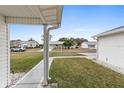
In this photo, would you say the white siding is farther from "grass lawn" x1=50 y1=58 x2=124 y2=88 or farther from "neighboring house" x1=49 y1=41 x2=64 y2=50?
"neighboring house" x1=49 y1=41 x2=64 y2=50

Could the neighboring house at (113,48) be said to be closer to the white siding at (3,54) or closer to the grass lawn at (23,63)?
the grass lawn at (23,63)

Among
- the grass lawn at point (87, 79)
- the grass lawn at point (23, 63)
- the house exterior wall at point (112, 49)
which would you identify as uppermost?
the house exterior wall at point (112, 49)

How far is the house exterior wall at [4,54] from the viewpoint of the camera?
5.77 metres

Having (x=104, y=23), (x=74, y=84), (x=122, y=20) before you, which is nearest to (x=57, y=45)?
(x=104, y=23)

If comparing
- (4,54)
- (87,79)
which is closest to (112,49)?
(87,79)

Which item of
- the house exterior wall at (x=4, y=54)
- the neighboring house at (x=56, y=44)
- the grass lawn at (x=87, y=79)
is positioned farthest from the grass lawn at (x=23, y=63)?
the neighboring house at (x=56, y=44)

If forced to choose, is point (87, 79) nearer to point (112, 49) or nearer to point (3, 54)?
point (3, 54)

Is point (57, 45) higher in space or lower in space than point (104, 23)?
lower

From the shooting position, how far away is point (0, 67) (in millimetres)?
5672

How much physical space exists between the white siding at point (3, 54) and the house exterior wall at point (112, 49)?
7.54m

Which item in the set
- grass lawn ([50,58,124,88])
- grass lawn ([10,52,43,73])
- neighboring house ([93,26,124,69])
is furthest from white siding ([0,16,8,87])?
neighboring house ([93,26,124,69])

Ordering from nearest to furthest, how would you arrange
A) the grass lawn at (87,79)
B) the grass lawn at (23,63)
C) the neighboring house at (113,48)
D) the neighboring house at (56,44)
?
the grass lawn at (87,79)
the grass lawn at (23,63)
the neighboring house at (113,48)
the neighboring house at (56,44)

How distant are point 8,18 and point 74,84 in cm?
334
